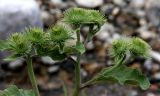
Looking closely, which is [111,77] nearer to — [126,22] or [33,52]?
[33,52]

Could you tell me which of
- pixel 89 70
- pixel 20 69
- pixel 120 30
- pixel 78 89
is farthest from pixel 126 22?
pixel 78 89

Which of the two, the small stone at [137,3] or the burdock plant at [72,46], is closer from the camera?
the burdock plant at [72,46]

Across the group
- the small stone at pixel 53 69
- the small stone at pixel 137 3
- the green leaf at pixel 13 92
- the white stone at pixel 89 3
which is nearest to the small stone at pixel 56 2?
the white stone at pixel 89 3

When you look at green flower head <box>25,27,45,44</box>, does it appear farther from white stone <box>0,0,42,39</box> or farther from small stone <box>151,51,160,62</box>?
small stone <box>151,51,160,62</box>

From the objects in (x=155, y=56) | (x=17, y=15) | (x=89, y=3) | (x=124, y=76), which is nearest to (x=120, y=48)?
(x=124, y=76)

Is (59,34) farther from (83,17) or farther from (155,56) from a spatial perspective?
(155,56)

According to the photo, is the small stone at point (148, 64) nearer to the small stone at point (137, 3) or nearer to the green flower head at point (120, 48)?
the small stone at point (137, 3)
